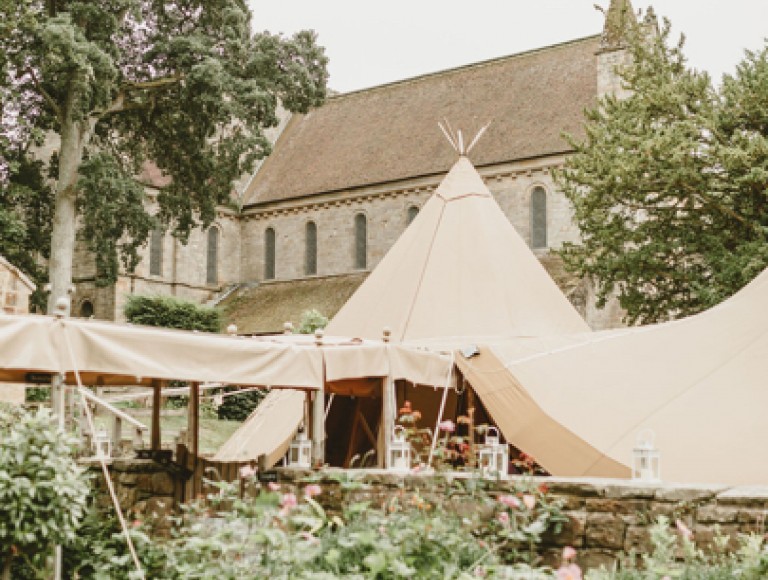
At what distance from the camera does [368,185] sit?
35750 millimetres

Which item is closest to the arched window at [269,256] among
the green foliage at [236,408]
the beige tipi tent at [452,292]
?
the green foliage at [236,408]

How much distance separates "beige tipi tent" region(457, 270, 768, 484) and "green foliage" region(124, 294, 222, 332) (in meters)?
19.7

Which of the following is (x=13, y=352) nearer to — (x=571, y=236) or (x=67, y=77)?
(x=67, y=77)

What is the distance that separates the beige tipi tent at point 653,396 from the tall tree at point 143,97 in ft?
41.9

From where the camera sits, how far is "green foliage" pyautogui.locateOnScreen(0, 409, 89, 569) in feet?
16.8

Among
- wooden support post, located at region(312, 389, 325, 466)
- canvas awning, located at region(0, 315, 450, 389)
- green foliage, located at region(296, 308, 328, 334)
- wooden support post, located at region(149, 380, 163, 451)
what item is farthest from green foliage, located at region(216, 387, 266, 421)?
wooden support post, located at region(312, 389, 325, 466)

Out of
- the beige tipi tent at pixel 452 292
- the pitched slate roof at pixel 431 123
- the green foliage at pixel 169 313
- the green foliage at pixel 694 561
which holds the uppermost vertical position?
the pitched slate roof at pixel 431 123

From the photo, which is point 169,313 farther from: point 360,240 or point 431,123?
point 431,123

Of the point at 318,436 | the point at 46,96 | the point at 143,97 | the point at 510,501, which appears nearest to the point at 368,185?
the point at 143,97

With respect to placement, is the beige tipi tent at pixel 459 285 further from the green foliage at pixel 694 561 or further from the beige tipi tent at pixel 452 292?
the green foliage at pixel 694 561

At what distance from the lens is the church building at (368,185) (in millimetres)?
32375

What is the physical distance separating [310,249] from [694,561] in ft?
107

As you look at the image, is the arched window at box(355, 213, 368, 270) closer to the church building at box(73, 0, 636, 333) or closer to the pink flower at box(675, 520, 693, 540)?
the church building at box(73, 0, 636, 333)

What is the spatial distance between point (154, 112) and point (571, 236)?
13258 millimetres
